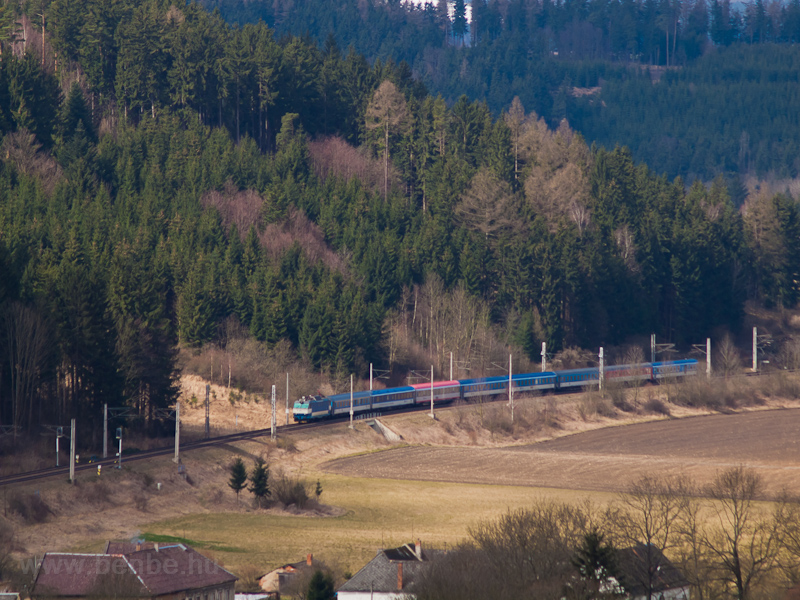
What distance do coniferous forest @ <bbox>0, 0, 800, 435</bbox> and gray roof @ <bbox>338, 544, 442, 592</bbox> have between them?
35051mm

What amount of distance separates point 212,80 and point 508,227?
35.8 meters

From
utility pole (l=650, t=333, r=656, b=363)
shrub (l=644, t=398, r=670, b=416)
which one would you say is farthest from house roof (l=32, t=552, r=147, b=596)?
utility pole (l=650, t=333, r=656, b=363)

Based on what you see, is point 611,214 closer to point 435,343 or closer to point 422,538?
point 435,343

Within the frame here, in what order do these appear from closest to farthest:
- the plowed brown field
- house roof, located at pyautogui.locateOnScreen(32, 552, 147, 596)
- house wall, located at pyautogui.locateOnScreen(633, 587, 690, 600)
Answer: house roof, located at pyautogui.locateOnScreen(32, 552, 147, 596), house wall, located at pyautogui.locateOnScreen(633, 587, 690, 600), the plowed brown field

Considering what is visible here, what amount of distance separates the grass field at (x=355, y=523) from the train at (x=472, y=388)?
13357mm

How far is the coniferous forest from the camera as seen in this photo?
9494 cm

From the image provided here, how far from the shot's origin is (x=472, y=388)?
94.9 m

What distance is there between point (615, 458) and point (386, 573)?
44037 mm

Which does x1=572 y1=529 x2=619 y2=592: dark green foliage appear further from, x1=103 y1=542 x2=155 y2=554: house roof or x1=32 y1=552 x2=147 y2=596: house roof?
x1=103 y1=542 x2=155 y2=554: house roof

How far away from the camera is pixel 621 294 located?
12112cm

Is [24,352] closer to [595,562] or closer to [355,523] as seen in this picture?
[355,523]

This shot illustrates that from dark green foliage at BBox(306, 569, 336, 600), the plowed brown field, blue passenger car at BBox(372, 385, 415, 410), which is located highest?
dark green foliage at BBox(306, 569, 336, 600)

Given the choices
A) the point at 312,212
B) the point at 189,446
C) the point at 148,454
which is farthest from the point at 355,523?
the point at 312,212

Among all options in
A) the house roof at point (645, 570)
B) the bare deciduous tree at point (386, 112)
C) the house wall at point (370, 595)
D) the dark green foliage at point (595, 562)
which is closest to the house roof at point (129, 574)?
the house wall at point (370, 595)
